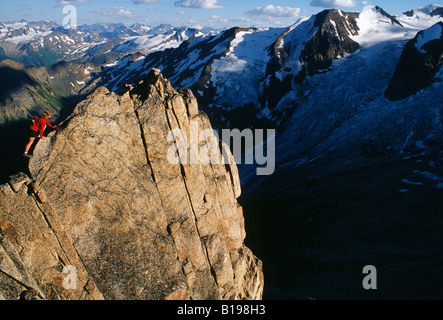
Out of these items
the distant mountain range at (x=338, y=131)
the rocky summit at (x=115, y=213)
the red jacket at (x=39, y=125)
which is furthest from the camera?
the distant mountain range at (x=338, y=131)

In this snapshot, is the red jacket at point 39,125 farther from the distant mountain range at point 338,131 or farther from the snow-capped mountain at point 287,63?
the snow-capped mountain at point 287,63

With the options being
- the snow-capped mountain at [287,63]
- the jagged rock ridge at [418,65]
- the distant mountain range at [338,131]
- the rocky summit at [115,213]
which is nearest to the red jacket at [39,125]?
the rocky summit at [115,213]

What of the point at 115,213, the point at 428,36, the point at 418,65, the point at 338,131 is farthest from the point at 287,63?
the point at 115,213

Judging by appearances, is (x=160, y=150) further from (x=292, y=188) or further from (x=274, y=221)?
(x=292, y=188)

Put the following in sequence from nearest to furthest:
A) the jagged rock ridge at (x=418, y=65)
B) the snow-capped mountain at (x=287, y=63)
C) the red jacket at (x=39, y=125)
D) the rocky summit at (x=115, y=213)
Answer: the rocky summit at (x=115, y=213)
the red jacket at (x=39, y=125)
the jagged rock ridge at (x=418, y=65)
the snow-capped mountain at (x=287, y=63)

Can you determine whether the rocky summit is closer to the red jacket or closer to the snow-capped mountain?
the red jacket

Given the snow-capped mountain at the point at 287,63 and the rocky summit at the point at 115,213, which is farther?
the snow-capped mountain at the point at 287,63

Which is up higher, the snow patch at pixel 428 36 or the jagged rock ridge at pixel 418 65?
the snow patch at pixel 428 36

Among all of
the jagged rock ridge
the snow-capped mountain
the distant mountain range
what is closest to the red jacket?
the distant mountain range
